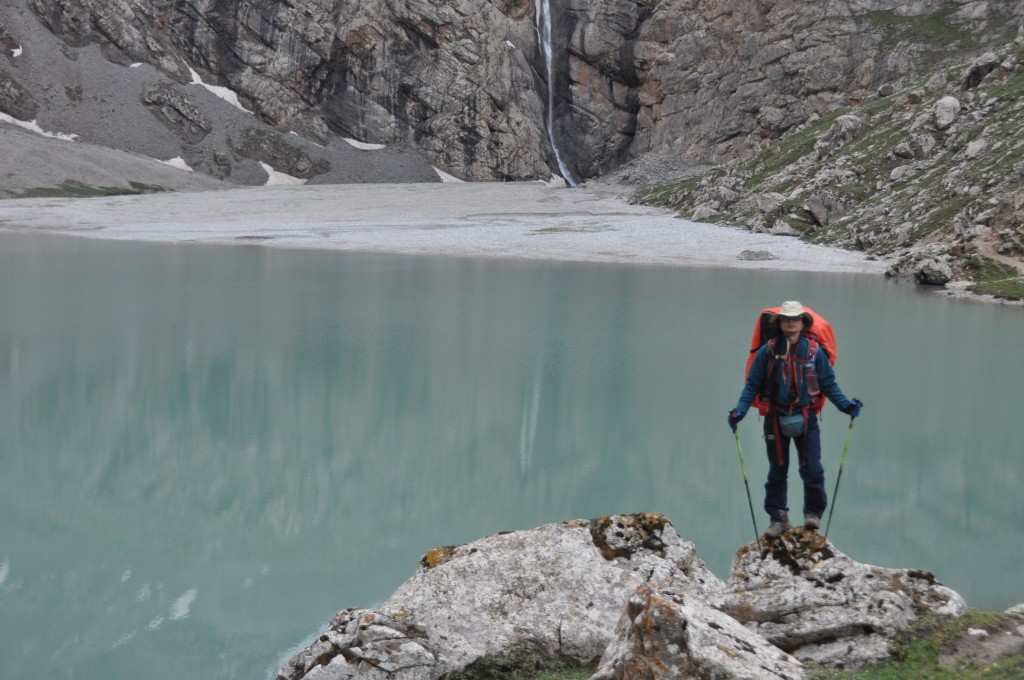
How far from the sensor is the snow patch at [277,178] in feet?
355

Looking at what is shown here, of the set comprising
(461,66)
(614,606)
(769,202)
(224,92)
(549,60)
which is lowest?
(614,606)

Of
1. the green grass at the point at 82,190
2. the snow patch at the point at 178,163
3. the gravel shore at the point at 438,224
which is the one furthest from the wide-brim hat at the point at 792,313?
the snow patch at the point at 178,163

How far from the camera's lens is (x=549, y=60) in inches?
4739

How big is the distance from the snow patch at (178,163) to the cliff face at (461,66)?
41.9 ft

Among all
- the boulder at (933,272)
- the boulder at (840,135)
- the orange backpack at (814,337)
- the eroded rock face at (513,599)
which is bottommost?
the eroded rock face at (513,599)

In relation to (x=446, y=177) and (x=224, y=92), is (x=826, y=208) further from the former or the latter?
(x=224, y=92)

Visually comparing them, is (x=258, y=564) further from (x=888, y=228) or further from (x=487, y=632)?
(x=888, y=228)

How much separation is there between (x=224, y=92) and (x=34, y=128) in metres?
22.8

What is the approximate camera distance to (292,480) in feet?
36.1

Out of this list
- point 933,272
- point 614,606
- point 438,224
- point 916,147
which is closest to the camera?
point 614,606

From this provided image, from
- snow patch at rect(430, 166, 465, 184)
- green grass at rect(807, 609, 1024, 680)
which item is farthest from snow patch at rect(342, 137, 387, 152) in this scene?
green grass at rect(807, 609, 1024, 680)

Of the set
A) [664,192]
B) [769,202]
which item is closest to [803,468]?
[769,202]

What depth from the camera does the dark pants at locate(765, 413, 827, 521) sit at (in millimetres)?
7949

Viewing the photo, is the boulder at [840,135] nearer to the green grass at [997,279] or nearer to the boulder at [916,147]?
the boulder at [916,147]
